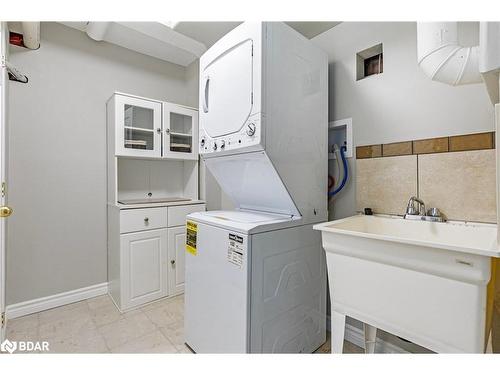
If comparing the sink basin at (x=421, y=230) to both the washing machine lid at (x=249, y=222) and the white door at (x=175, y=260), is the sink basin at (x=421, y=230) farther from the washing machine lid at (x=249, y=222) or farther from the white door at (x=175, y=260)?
the white door at (x=175, y=260)

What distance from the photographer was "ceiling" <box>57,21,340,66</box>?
7.30 ft

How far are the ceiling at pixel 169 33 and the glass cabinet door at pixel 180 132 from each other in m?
0.65

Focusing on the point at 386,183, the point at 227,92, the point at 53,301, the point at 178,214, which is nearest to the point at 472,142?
A: the point at 386,183

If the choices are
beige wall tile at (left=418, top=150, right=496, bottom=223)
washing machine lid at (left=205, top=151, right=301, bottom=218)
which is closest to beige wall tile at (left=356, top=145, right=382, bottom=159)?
beige wall tile at (left=418, top=150, right=496, bottom=223)

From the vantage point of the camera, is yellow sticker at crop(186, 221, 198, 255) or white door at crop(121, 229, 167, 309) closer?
yellow sticker at crop(186, 221, 198, 255)

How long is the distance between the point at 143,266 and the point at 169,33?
224 cm

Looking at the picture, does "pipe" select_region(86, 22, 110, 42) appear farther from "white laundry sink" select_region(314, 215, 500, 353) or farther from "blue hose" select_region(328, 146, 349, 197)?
"white laundry sink" select_region(314, 215, 500, 353)

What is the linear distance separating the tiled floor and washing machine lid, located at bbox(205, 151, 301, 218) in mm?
1037

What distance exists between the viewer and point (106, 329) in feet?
6.50

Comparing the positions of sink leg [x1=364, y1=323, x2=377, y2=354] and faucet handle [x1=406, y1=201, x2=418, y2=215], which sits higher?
faucet handle [x1=406, y1=201, x2=418, y2=215]

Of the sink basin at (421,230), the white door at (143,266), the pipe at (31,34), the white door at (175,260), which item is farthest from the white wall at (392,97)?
the pipe at (31,34)

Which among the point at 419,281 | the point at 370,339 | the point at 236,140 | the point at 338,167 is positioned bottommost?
the point at 370,339

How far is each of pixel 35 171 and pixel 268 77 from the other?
7.27 ft

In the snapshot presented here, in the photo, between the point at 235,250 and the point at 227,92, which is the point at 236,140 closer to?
the point at 227,92
